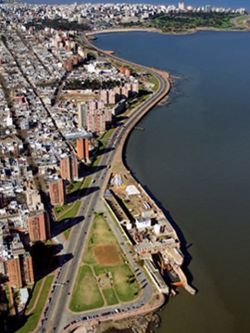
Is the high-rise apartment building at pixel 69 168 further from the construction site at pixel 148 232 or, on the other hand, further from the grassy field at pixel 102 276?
the grassy field at pixel 102 276

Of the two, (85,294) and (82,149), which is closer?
(85,294)

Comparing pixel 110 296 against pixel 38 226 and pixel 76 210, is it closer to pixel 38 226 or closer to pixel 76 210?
pixel 38 226

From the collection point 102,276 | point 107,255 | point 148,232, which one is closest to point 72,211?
point 107,255

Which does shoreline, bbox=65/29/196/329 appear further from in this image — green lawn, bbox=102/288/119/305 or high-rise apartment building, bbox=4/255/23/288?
high-rise apartment building, bbox=4/255/23/288

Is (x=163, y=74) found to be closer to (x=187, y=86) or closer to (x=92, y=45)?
(x=187, y=86)

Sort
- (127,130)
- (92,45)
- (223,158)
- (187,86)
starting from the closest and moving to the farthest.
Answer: (223,158) → (127,130) → (187,86) → (92,45)

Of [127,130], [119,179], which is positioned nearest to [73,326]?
[119,179]

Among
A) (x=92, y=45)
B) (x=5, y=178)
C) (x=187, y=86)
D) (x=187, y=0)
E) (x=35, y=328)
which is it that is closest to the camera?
(x=35, y=328)
